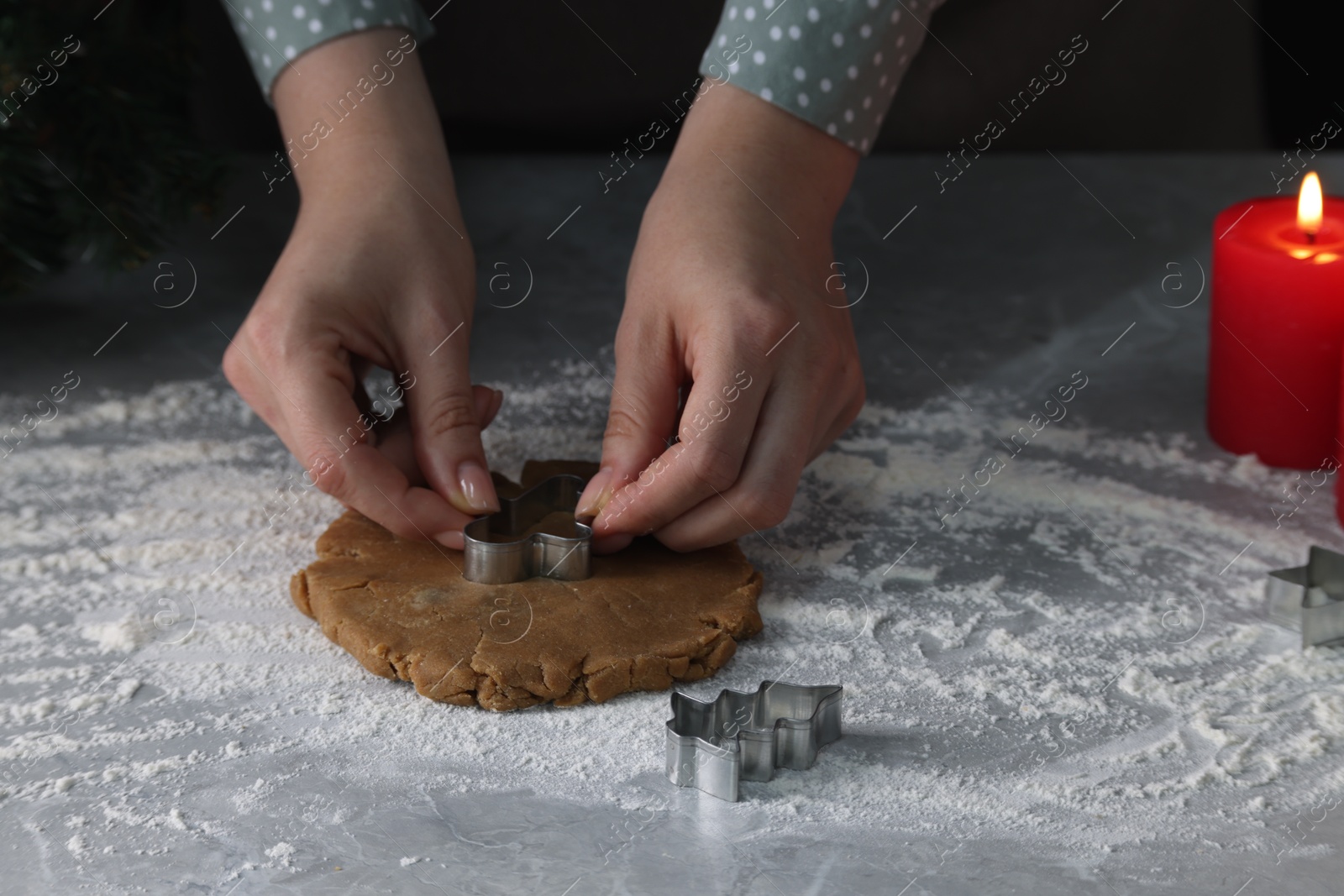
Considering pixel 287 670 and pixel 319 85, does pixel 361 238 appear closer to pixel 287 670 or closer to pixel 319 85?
pixel 319 85

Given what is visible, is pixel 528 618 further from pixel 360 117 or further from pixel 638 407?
pixel 360 117

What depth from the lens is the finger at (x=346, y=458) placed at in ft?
3.27

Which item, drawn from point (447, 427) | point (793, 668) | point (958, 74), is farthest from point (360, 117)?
point (958, 74)

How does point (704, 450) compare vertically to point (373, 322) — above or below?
below

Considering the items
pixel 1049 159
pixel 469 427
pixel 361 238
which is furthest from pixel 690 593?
pixel 1049 159

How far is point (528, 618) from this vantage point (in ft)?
3.15

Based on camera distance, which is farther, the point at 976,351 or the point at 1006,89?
the point at 1006,89

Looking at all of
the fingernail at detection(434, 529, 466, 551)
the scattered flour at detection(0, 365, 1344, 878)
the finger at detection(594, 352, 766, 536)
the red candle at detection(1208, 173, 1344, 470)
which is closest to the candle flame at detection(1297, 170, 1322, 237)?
the red candle at detection(1208, 173, 1344, 470)

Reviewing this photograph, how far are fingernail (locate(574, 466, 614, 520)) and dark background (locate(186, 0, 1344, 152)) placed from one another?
3.67 feet

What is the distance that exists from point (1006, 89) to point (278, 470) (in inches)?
56.6

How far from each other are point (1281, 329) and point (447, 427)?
2.63 feet

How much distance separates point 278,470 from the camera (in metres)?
1.25

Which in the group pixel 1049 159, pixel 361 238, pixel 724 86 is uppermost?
pixel 1049 159

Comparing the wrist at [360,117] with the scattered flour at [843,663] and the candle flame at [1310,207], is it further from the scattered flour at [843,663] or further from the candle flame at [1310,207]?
the candle flame at [1310,207]
